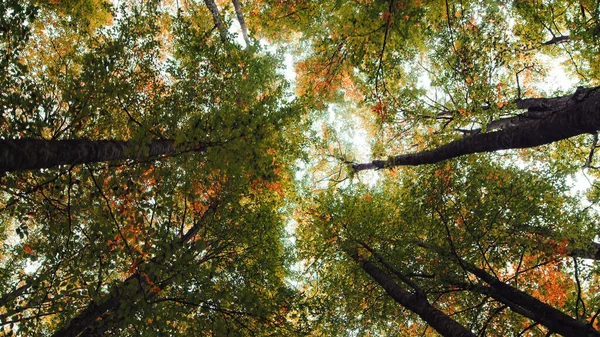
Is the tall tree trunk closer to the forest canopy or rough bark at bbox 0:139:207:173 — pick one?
the forest canopy

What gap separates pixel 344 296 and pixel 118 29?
Result: 9002mm

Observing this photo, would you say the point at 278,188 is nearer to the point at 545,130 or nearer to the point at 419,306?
the point at 419,306

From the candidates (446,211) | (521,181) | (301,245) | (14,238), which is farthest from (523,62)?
(14,238)

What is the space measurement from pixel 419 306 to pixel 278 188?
5.37m

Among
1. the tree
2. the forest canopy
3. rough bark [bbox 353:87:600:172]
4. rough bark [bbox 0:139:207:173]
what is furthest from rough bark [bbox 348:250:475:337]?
rough bark [bbox 0:139:207:173]

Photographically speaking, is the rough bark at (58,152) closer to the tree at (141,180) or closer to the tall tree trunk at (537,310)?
the tree at (141,180)

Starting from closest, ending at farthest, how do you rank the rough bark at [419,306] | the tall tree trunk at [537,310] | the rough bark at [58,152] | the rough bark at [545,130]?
the rough bark at [58,152] → the rough bark at [545,130] → the tall tree trunk at [537,310] → the rough bark at [419,306]

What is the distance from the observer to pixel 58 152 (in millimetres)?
3730

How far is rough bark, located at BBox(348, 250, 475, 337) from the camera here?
17.7ft

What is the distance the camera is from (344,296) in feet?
30.3

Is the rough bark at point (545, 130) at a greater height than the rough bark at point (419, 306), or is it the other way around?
the rough bark at point (545, 130)

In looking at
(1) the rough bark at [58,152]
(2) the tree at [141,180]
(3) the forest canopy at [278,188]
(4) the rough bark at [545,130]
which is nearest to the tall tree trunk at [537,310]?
(3) the forest canopy at [278,188]

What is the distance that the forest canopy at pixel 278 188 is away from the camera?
179 inches

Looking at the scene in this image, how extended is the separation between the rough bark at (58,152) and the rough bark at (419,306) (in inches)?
198
